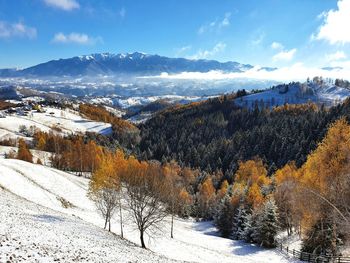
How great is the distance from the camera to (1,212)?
109 ft

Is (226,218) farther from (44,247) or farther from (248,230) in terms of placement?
(44,247)

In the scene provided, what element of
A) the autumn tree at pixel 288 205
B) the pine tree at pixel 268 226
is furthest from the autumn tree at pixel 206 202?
the pine tree at pixel 268 226

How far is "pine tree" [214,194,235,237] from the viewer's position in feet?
232

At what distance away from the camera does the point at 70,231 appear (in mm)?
33594

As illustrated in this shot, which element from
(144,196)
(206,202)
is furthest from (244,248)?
(206,202)

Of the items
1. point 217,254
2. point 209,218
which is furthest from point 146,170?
point 209,218

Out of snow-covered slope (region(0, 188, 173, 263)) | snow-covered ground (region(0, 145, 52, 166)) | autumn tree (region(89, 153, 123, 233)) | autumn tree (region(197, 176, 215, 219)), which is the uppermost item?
snow-covered slope (region(0, 188, 173, 263))

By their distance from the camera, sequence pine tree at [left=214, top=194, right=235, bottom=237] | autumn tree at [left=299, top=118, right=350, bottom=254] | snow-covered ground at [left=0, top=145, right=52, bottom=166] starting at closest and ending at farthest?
autumn tree at [left=299, top=118, right=350, bottom=254], pine tree at [left=214, top=194, right=235, bottom=237], snow-covered ground at [left=0, top=145, right=52, bottom=166]

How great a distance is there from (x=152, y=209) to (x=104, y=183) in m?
13.8

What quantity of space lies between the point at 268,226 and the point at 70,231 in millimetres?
33153

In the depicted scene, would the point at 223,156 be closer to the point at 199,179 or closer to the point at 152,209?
the point at 199,179

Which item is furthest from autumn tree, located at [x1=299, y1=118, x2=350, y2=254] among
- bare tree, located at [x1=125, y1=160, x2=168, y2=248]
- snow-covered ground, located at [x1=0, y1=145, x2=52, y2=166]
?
snow-covered ground, located at [x1=0, y1=145, x2=52, y2=166]

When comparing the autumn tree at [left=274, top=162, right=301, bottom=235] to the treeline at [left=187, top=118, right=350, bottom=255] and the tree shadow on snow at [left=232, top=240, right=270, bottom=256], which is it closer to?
the treeline at [left=187, top=118, right=350, bottom=255]

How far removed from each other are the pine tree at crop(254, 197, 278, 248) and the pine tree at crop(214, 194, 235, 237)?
Result: 16.3m
